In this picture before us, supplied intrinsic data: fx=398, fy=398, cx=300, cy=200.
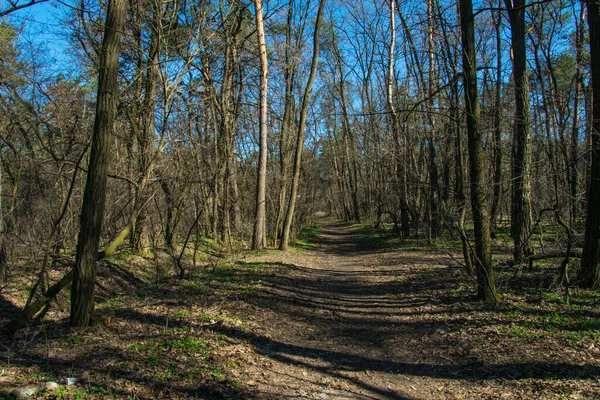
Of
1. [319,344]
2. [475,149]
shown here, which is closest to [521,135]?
[475,149]

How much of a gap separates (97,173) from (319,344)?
3.88m

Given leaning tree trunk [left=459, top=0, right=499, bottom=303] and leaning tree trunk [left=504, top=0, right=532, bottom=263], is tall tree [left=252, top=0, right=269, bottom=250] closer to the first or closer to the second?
leaning tree trunk [left=504, top=0, right=532, bottom=263]

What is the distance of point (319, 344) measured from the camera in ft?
19.3

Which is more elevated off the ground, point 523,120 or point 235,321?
point 523,120

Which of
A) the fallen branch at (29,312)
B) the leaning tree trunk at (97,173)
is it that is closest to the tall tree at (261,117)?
the leaning tree trunk at (97,173)

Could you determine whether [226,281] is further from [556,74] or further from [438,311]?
[556,74]

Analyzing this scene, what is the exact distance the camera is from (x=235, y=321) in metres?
6.38

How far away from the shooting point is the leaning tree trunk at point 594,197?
6.57m

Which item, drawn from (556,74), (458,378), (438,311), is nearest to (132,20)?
(438,311)

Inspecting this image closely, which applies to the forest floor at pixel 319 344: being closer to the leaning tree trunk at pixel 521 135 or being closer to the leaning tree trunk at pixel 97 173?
the leaning tree trunk at pixel 97 173

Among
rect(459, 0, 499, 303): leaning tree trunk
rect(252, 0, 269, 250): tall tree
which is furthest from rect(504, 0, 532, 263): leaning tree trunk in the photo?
rect(252, 0, 269, 250): tall tree

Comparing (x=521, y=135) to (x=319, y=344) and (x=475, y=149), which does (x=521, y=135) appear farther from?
(x=319, y=344)

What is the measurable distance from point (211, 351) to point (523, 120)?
26.3 ft

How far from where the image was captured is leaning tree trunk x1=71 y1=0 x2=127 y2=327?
5.09 m
